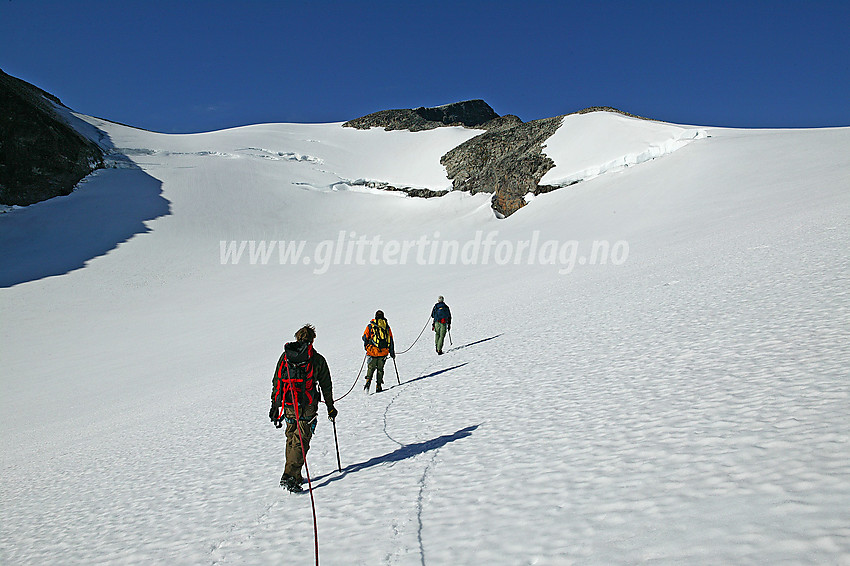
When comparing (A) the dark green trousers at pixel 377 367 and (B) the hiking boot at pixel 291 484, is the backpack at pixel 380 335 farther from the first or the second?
(B) the hiking boot at pixel 291 484

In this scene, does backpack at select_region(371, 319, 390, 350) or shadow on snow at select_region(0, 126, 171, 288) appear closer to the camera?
backpack at select_region(371, 319, 390, 350)

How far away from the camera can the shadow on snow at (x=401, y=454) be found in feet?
19.2

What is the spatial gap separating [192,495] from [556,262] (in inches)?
868

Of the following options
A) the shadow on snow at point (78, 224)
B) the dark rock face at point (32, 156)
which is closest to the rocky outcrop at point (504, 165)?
the shadow on snow at point (78, 224)

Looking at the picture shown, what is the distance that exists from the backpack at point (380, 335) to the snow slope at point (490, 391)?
3.54ft

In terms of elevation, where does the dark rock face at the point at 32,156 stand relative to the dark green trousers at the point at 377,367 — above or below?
above

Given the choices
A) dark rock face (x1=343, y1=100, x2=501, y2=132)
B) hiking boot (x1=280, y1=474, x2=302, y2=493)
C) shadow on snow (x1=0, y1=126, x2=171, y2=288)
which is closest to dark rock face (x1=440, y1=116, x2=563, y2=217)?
dark rock face (x1=343, y1=100, x2=501, y2=132)

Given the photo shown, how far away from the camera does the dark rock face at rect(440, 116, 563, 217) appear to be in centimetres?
3984

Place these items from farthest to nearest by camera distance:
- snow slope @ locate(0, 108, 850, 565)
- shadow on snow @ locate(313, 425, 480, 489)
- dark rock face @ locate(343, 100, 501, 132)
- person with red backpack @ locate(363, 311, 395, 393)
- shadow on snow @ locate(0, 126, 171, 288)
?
dark rock face @ locate(343, 100, 501, 132) → shadow on snow @ locate(0, 126, 171, 288) → person with red backpack @ locate(363, 311, 395, 393) → shadow on snow @ locate(313, 425, 480, 489) → snow slope @ locate(0, 108, 850, 565)

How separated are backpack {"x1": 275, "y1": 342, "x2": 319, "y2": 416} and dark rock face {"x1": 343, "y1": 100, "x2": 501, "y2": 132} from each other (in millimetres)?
65617

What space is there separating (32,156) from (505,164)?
39.3m

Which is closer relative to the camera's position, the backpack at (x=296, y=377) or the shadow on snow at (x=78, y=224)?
the backpack at (x=296, y=377)

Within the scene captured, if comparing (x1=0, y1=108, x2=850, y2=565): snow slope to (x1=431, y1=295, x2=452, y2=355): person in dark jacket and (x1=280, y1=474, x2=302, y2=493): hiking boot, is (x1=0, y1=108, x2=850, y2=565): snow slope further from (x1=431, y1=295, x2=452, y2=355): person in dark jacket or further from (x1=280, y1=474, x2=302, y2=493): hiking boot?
(x1=431, y1=295, x2=452, y2=355): person in dark jacket

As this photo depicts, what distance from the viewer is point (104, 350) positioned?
20031mm
